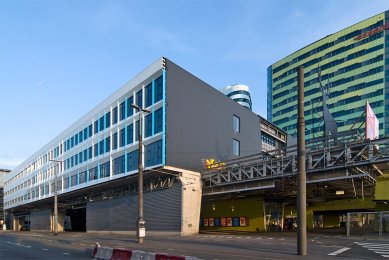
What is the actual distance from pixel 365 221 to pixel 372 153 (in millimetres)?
6548

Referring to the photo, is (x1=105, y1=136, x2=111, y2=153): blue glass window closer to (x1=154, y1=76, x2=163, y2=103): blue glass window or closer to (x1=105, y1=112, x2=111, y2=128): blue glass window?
(x1=105, y1=112, x2=111, y2=128): blue glass window

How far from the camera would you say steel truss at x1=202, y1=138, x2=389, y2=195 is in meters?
28.7

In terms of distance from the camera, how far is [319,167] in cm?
3197

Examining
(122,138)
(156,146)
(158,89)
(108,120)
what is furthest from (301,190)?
(108,120)

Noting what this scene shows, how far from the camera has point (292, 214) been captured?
185 ft

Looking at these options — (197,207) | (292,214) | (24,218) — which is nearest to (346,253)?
(197,207)

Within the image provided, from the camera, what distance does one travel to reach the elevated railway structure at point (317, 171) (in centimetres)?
2912

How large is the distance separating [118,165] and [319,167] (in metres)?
25.9

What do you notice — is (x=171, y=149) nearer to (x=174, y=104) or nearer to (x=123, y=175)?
(x=174, y=104)

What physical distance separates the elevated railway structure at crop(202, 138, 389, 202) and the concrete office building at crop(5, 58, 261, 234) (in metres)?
3.75

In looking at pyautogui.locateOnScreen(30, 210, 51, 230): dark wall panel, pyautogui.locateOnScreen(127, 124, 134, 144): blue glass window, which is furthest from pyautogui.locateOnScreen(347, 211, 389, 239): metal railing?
pyautogui.locateOnScreen(30, 210, 51, 230): dark wall panel

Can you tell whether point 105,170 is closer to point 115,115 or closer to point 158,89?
point 115,115

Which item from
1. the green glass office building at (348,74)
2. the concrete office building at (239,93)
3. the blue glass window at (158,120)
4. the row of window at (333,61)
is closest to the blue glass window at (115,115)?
the blue glass window at (158,120)

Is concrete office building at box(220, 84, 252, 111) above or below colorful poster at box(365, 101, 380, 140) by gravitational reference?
above
